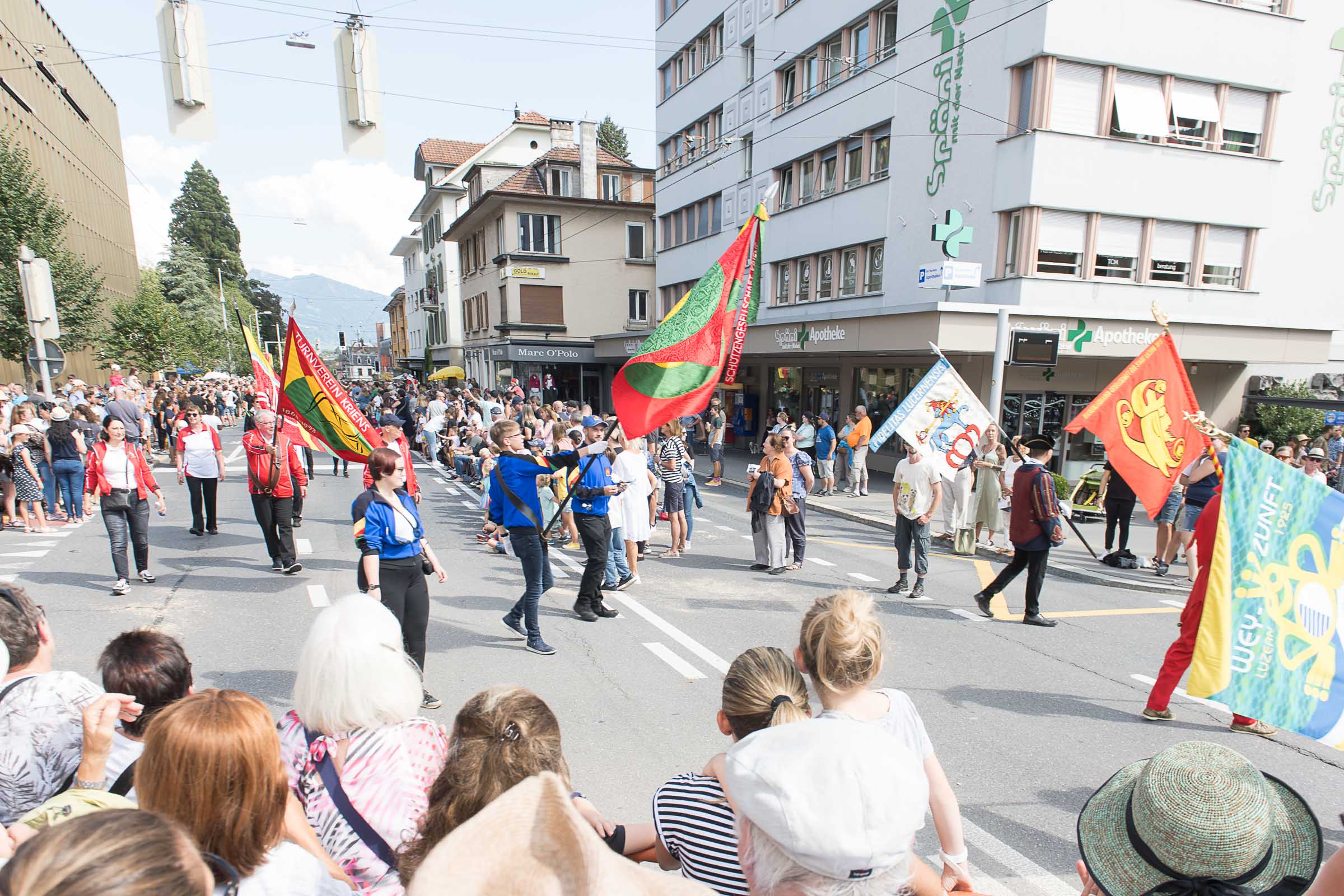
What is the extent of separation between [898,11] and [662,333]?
16555 mm

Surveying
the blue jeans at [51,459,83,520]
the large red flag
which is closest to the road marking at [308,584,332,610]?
the blue jeans at [51,459,83,520]

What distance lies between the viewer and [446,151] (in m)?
49.5

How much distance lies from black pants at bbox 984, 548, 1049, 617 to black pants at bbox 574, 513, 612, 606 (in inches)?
151

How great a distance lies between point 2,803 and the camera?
2.31 m

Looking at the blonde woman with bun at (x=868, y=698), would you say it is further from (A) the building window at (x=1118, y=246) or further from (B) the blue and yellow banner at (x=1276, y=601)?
(A) the building window at (x=1118, y=246)

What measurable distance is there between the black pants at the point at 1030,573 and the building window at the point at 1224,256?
13.5 m

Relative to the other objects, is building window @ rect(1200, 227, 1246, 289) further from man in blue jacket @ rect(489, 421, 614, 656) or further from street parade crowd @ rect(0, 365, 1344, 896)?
man in blue jacket @ rect(489, 421, 614, 656)

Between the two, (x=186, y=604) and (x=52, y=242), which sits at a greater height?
(x=52, y=242)

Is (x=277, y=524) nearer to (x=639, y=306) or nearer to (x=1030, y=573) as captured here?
(x=1030, y=573)

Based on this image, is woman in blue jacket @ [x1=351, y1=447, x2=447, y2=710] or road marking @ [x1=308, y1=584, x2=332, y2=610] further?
road marking @ [x1=308, y1=584, x2=332, y2=610]

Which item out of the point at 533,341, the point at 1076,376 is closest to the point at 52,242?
the point at 533,341

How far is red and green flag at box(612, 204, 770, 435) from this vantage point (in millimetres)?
5613

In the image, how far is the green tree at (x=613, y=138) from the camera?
57.9 meters

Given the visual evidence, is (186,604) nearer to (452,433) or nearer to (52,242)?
(452,433)
